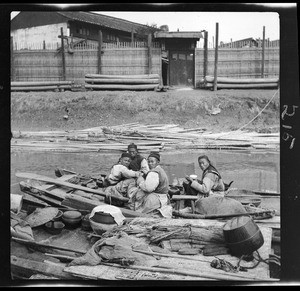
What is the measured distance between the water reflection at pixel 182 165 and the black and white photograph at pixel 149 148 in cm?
2

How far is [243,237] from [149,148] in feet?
6.19

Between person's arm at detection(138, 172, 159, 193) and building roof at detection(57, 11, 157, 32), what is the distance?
2.26 metres

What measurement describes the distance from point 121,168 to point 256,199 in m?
2.10

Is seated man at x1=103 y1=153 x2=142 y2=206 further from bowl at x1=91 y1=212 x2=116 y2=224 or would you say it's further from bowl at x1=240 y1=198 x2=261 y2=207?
bowl at x1=240 y1=198 x2=261 y2=207

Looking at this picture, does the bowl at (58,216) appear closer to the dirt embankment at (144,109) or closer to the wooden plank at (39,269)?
the wooden plank at (39,269)

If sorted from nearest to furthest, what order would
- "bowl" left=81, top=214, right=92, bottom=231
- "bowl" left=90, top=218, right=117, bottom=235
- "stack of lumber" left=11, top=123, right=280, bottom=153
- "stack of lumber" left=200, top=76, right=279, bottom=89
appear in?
"bowl" left=90, top=218, right=117, bottom=235 < "bowl" left=81, top=214, right=92, bottom=231 < "stack of lumber" left=11, top=123, right=280, bottom=153 < "stack of lumber" left=200, top=76, right=279, bottom=89

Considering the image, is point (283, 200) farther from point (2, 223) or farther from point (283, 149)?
point (2, 223)

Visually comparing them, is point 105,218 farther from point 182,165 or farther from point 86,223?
point 182,165

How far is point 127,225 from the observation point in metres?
5.14

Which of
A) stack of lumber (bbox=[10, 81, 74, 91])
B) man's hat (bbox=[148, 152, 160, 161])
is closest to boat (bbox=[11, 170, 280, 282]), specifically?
man's hat (bbox=[148, 152, 160, 161])

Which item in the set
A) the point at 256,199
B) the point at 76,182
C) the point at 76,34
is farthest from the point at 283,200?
the point at 76,34

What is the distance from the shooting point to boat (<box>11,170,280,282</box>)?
15.5 feet

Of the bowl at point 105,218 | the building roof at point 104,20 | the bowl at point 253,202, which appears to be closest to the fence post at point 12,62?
the building roof at point 104,20

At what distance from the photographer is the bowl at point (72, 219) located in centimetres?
527
